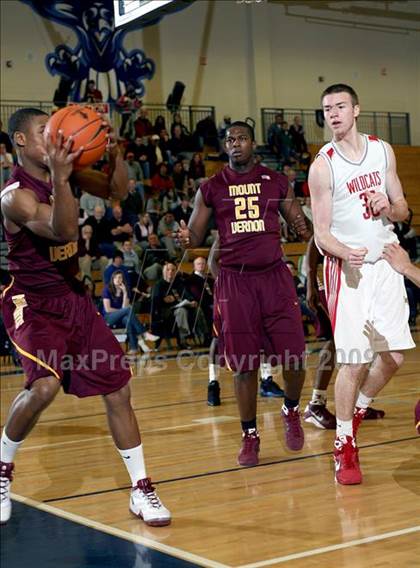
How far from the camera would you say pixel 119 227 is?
1448 centimetres

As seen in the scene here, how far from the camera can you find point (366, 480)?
5.01m

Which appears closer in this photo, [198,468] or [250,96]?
[198,468]

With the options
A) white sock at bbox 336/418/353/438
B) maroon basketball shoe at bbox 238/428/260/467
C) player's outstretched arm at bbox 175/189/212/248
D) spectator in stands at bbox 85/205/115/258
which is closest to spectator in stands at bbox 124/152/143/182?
spectator in stands at bbox 85/205/115/258

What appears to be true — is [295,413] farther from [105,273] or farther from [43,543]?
[105,273]

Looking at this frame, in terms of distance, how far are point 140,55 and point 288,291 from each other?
15.6 m

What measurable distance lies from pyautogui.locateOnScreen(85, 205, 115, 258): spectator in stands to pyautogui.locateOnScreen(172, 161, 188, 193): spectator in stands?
7.89ft

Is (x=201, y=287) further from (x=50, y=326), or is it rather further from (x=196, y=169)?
(x=50, y=326)

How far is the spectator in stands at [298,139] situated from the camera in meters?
18.3

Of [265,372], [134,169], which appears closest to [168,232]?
[134,169]

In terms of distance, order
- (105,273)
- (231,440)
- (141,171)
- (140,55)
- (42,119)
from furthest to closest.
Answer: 1. (140,55)
2. (141,171)
3. (105,273)
4. (231,440)
5. (42,119)

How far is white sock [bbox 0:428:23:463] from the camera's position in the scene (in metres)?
4.42

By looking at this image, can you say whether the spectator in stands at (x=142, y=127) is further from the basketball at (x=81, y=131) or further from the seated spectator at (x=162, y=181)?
the basketball at (x=81, y=131)

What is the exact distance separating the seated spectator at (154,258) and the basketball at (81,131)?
9.00 m

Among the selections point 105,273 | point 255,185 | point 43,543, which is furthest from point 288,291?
point 105,273
